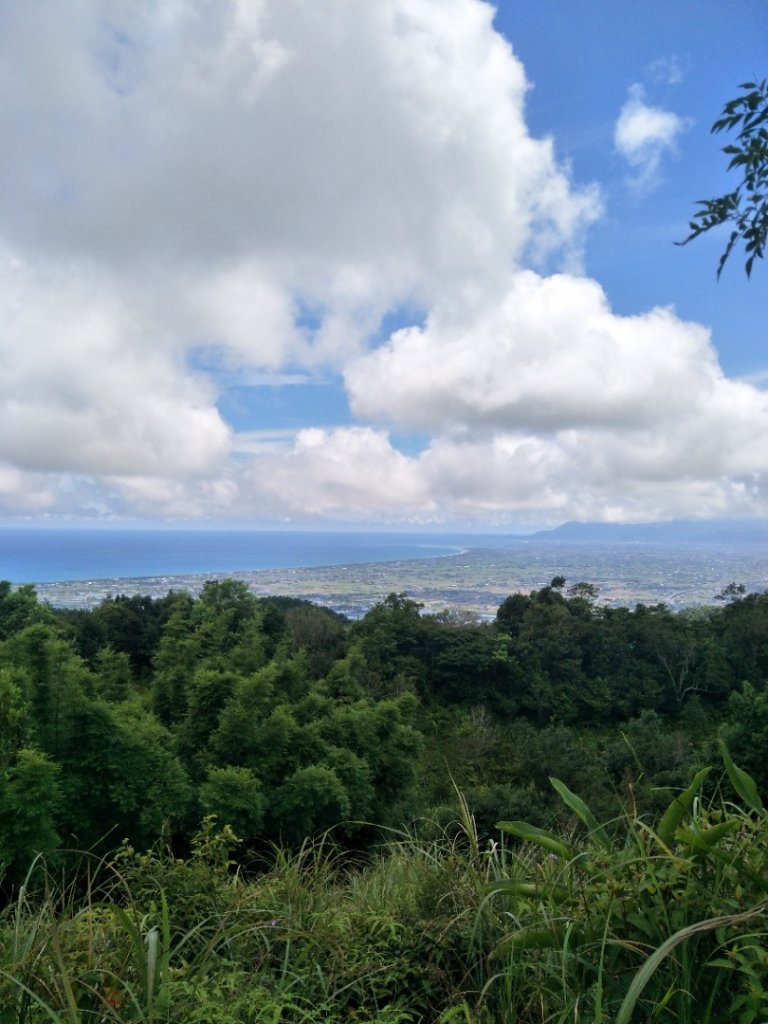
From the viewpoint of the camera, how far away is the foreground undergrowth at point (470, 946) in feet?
3.65

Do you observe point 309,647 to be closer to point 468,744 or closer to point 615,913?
point 468,744

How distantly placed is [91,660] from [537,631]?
16276 millimetres

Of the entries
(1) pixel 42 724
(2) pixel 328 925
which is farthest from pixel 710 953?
(1) pixel 42 724

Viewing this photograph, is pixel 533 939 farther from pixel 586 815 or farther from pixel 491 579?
pixel 491 579

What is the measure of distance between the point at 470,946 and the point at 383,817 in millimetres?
11071

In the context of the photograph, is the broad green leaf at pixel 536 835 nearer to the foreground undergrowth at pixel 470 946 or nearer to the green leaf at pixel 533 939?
the foreground undergrowth at pixel 470 946

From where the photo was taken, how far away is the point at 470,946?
144cm

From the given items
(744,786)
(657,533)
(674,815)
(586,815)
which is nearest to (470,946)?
(586,815)

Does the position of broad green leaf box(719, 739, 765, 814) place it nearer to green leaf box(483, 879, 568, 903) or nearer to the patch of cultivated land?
green leaf box(483, 879, 568, 903)

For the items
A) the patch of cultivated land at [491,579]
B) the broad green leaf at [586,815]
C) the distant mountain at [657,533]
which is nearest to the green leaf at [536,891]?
the broad green leaf at [586,815]

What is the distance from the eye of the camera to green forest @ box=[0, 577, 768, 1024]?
1.19 m

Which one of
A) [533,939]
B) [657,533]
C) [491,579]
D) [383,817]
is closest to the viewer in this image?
[533,939]

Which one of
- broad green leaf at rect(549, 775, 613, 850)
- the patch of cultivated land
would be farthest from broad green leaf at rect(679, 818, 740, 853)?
the patch of cultivated land

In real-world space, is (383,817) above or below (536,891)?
below
